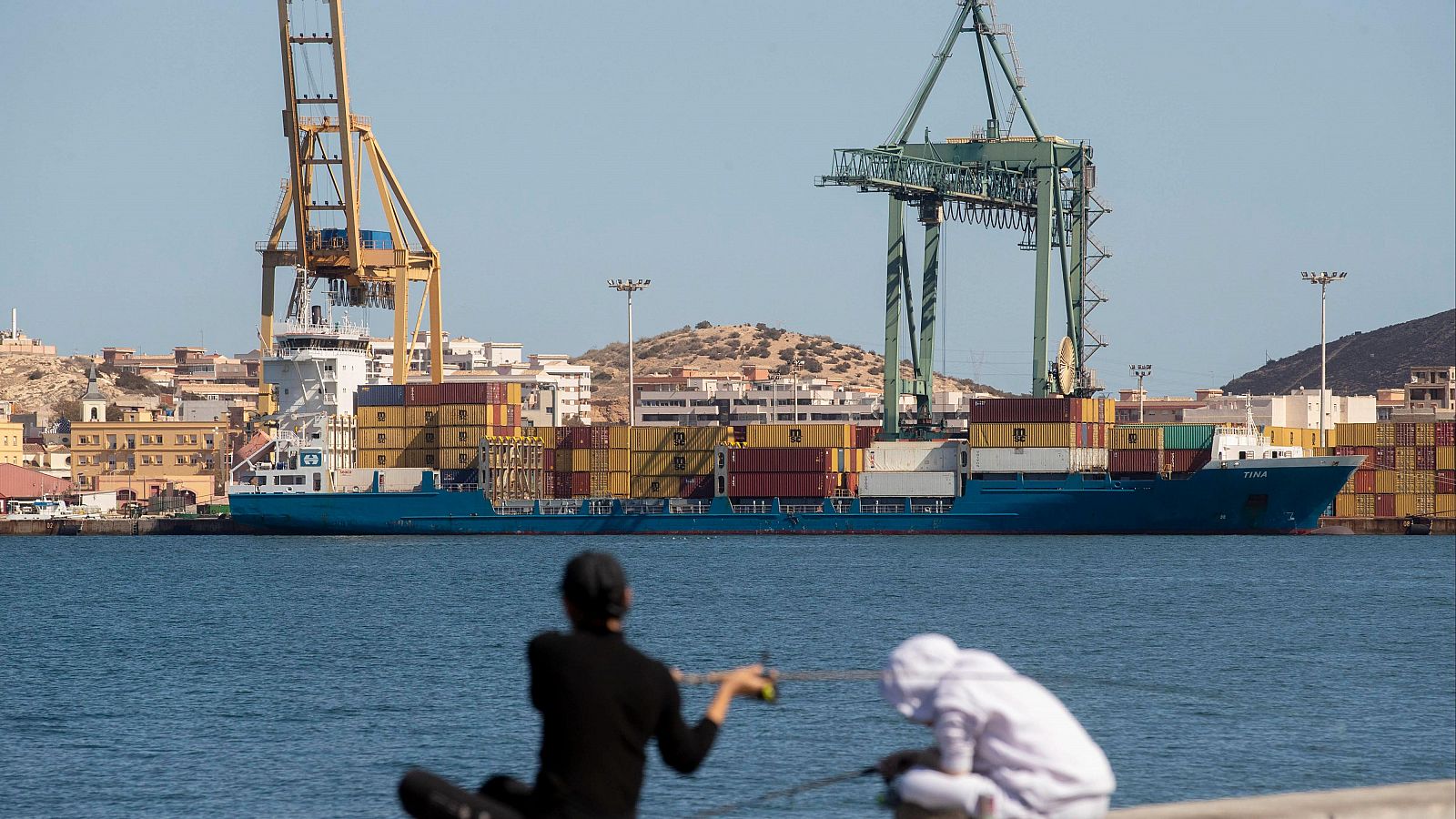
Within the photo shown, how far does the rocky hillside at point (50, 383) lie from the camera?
444ft

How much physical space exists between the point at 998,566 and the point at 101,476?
5433 centimetres

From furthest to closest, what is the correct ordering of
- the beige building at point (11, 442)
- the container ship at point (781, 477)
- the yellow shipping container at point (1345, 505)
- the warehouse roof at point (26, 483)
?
the beige building at point (11, 442), the warehouse roof at point (26, 483), the yellow shipping container at point (1345, 505), the container ship at point (781, 477)

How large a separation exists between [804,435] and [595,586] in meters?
52.5

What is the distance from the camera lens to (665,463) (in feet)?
190

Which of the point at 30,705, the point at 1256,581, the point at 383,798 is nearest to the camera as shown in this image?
the point at 383,798

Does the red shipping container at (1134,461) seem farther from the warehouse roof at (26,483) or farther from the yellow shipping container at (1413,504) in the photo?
the warehouse roof at (26,483)

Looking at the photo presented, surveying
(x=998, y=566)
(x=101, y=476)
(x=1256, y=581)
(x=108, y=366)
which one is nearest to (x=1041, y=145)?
(x=998, y=566)

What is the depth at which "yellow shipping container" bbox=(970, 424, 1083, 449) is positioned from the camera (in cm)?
5412

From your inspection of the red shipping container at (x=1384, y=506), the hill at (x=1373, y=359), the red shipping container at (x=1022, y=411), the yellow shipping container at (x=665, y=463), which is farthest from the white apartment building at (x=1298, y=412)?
the hill at (x=1373, y=359)

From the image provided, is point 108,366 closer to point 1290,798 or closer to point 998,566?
point 998,566

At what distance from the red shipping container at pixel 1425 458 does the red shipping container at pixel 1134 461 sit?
10.7 m

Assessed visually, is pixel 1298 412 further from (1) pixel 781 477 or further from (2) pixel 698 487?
(2) pixel 698 487

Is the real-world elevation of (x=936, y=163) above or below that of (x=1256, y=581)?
above

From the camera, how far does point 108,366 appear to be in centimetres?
14738
